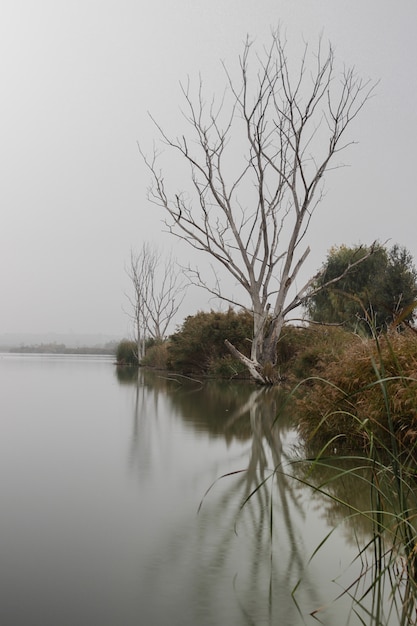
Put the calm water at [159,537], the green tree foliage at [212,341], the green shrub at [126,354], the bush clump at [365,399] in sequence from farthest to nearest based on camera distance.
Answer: the green shrub at [126,354], the green tree foliage at [212,341], the bush clump at [365,399], the calm water at [159,537]

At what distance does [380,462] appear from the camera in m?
3.88

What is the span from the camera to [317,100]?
14875 mm

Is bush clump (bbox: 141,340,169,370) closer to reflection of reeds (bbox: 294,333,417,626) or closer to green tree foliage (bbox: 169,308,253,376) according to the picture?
green tree foliage (bbox: 169,308,253,376)

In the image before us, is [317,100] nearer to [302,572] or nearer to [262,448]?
[262,448]

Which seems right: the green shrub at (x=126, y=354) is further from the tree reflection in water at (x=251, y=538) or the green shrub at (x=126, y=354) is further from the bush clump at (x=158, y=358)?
the tree reflection in water at (x=251, y=538)

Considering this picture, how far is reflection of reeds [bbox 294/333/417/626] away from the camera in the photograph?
1859mm

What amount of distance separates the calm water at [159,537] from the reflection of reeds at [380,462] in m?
0.11

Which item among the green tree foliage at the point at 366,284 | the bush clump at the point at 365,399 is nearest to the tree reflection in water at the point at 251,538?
the bush clump at the point at 365,399

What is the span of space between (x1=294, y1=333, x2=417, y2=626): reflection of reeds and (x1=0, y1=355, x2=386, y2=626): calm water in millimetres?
113

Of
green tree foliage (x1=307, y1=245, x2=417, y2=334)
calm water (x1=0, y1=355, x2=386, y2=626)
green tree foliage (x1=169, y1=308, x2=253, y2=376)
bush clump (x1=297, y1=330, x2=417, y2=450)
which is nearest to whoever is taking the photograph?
calm water (x1=0, y1=355, x2=386, y2=626)

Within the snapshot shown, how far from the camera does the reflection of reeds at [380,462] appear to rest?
6.10 feet

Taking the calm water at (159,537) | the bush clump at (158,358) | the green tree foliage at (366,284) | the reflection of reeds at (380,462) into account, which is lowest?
the calm water at (159,537)

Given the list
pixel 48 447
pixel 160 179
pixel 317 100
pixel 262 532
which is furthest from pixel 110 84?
pixel 262 532

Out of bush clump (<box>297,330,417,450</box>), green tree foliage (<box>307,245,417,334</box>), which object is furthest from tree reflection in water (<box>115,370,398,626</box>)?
green tree foliage (<box>307,245,417,334</box>)
